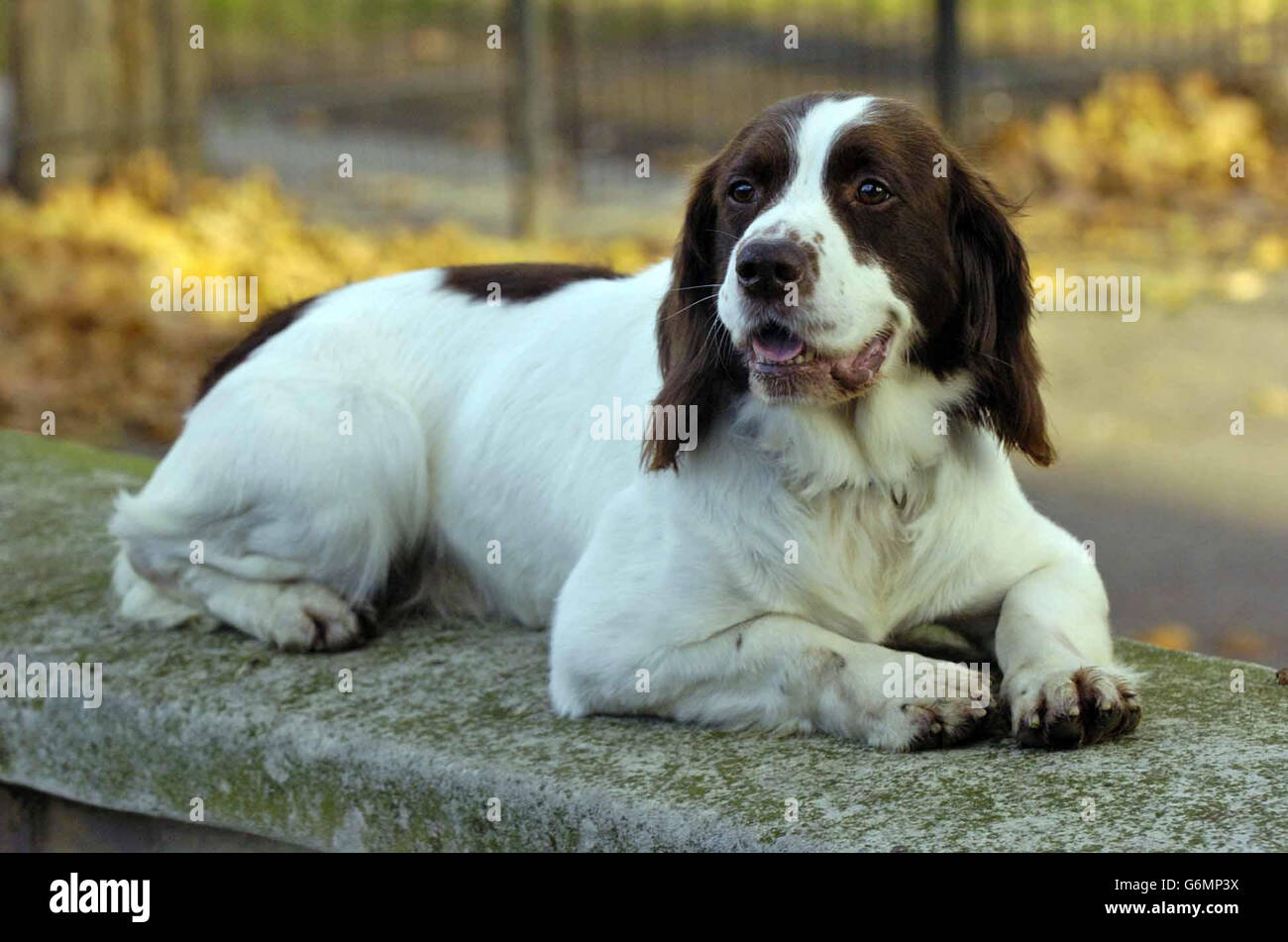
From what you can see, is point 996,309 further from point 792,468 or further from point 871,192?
point 792,468

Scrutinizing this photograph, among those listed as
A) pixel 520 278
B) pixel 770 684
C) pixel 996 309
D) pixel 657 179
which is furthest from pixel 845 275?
pixel 657 179

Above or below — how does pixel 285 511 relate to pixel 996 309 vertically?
below

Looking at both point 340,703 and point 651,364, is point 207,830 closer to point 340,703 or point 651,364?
point 340,703

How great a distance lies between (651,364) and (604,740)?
879 millimetres

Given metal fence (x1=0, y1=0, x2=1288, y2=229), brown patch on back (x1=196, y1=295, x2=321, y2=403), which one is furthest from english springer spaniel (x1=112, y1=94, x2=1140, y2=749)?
metal fence (x1=0, y1=0, x2=1288, y2=229)

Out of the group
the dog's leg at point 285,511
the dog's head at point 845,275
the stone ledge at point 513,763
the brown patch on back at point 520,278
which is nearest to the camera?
the stone ledge at point 513,763

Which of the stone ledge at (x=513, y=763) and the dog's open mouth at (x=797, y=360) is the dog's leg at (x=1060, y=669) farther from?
the dog's open mouth at (x=797, y=360)

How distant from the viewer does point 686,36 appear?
48.0 feet

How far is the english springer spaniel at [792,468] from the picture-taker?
11.3 ft

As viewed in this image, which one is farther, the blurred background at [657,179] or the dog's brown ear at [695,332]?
the blurred background at [657,179]

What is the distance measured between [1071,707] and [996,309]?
31.3 inches

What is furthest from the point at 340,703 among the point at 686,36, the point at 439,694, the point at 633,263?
the point at 686,36

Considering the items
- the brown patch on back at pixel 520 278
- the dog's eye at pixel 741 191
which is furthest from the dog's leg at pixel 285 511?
the dog's eye at pixel 741 191

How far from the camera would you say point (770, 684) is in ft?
11.8
